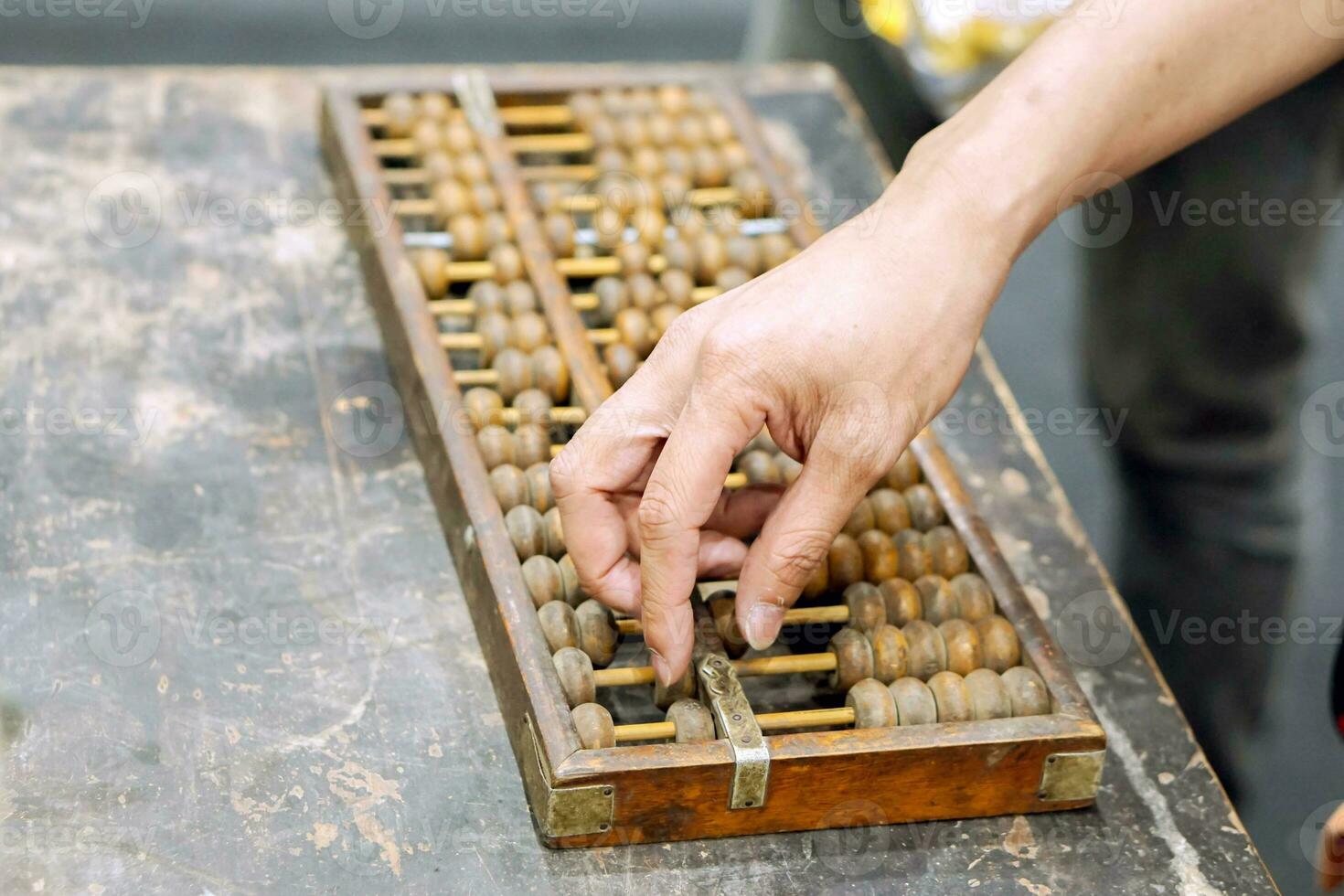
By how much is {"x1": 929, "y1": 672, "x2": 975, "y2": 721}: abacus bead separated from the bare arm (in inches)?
8.5

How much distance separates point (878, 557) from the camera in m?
1.92

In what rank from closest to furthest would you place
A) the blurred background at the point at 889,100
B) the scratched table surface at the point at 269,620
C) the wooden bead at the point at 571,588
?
the scratched table surface at the point at 269,620, the wooden bead at the point at 571,588, the blurred background at the point at 889,100

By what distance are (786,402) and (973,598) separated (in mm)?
407

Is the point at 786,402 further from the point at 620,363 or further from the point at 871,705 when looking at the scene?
the point at 620,363

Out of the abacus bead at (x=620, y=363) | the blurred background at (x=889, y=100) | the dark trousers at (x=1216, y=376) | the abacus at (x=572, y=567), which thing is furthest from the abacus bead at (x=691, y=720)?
the blurred background at (x=889, y=100)

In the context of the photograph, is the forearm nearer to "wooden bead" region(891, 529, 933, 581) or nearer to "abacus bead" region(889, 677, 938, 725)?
"wooden bead" region(891, 529, 933, 581)

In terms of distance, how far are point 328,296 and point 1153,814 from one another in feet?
4.72

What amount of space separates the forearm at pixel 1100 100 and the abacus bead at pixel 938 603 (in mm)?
431

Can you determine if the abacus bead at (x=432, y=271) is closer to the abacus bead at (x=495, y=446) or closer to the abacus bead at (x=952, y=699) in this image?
the abacus bead at (x=495, y=446)

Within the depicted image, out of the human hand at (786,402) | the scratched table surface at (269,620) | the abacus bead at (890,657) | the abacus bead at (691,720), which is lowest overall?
the scratched table surface at (269,620)

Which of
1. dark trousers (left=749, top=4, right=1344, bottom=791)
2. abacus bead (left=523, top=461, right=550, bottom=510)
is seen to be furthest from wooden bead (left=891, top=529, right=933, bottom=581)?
dark trousers (left=749, top=4, right=1344, bottom=791)

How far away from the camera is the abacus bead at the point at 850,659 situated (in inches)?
70.6

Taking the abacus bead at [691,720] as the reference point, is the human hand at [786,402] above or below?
above

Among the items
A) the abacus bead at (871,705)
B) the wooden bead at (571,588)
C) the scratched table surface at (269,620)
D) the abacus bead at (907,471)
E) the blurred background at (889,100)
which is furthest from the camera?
the blurred background at (889,100)
